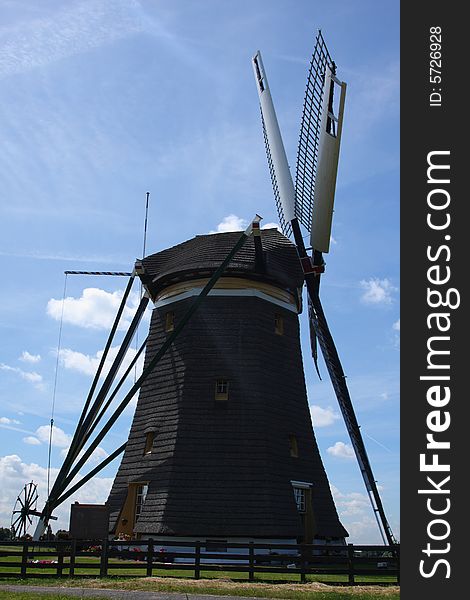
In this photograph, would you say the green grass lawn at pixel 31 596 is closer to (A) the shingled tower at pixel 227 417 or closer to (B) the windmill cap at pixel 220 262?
(A) the shingled tower at pixel 227 417

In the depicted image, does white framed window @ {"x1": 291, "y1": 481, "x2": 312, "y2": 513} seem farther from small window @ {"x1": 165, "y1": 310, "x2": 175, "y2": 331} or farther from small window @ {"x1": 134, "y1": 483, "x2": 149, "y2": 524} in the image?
small window @ {"x1": 165, "y1": 310, "x2": 175, "y2": 331}

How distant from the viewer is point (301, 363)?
901 inches

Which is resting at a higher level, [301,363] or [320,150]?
[320,150]

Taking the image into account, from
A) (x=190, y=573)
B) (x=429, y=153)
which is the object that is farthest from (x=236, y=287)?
(x=429, y=153)

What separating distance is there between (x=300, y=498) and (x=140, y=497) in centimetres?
468

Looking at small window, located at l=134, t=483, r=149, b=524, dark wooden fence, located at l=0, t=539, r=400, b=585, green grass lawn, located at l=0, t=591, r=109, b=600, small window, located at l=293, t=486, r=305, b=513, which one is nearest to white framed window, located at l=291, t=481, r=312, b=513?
small window, located at l=293, t=486, r=305, b=513

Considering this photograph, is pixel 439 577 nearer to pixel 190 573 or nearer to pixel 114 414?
pixel 190 573

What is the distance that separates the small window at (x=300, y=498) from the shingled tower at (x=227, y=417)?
0.06m

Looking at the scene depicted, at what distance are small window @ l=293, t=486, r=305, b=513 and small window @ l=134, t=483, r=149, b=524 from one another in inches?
170

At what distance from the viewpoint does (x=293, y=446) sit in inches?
835

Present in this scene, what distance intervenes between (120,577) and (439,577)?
882 centimetres

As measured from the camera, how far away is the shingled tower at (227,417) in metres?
18.9

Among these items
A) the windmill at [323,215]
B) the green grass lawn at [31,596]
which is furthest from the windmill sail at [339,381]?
the green grass lawn at [31,596]

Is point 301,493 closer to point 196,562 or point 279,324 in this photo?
point 279,324
